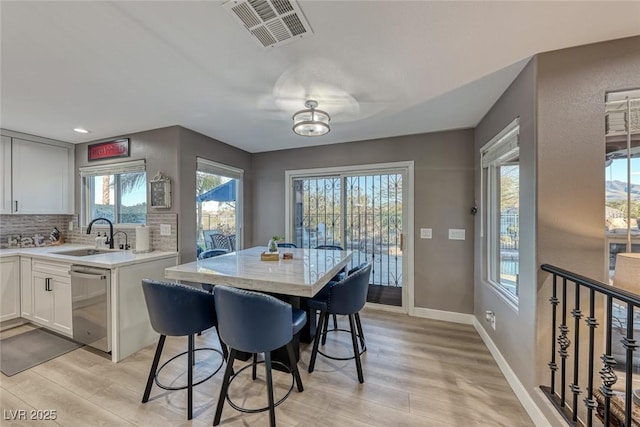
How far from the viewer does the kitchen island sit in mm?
2393

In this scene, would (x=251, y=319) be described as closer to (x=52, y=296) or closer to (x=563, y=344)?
(x=563, y=344)

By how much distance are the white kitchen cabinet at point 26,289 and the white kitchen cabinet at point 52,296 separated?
7 cm

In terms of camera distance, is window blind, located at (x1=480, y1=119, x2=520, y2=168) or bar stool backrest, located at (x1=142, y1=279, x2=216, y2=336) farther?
window blind, located at (x1=480, y1=119, x2=520, y2=168)

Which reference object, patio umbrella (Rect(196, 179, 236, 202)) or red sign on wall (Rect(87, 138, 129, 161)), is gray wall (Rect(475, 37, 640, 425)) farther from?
red sign on wall (Rect(87, 138, 129, 161))

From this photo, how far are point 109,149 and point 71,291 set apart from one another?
77.1 inches

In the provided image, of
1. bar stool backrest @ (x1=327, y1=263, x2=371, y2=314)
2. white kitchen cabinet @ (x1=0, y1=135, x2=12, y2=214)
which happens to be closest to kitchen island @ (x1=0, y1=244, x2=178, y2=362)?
white kitchen cabinet @ (x1=0, y1=135, x2=12, y2=214)

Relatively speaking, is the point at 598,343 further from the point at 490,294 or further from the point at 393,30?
the point at 393,30

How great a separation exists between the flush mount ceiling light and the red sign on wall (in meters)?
2.67

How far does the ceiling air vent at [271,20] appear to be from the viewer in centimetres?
128

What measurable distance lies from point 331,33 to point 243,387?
102 inches

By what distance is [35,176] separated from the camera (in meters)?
3.48

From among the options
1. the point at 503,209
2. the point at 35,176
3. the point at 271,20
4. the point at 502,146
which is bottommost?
the point at 503,209

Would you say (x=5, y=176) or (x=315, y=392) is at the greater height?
(x=5, y=176)

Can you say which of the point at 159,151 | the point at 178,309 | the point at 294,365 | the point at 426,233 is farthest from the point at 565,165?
the point at 159,151
